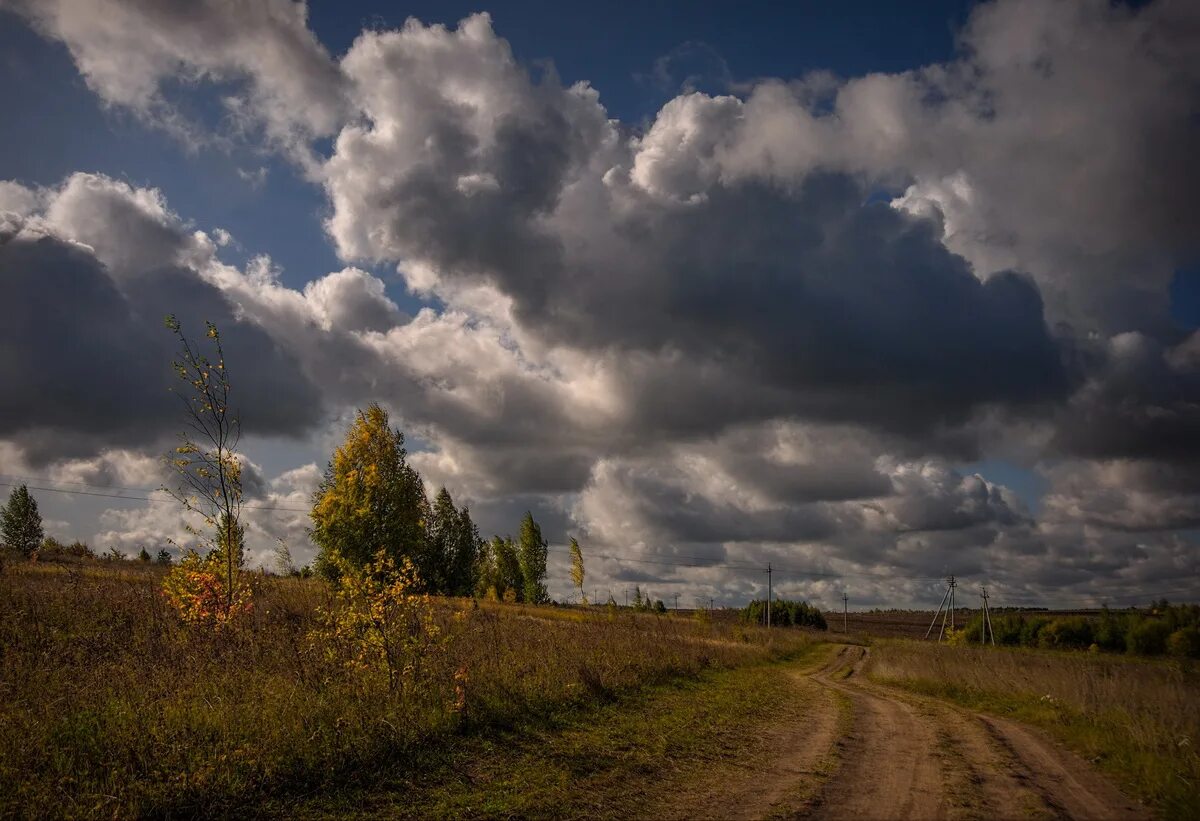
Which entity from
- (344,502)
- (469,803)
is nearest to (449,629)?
(469,803)

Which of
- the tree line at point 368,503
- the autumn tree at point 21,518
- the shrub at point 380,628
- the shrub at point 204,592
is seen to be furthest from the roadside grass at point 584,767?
the autumn tree at point 21,518

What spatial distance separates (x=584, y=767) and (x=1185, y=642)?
82.0 meters

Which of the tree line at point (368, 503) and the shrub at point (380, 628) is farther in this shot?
the tree line at point (368, 503)

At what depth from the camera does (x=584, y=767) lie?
9.88 meters

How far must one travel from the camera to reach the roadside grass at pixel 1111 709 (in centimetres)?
1034

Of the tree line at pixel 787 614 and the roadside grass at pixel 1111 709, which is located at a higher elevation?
the roadside grass at pixel 1111 709

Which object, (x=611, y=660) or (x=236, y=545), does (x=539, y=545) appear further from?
(x=236, y=545)

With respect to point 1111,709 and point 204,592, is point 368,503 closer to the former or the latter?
point 204,592

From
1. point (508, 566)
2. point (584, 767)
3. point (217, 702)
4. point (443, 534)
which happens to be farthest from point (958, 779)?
point (508, 566)

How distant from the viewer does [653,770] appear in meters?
9.97

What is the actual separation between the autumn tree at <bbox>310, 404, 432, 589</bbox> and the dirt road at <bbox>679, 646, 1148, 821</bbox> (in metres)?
25.0

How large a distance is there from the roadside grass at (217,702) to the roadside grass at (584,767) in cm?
34

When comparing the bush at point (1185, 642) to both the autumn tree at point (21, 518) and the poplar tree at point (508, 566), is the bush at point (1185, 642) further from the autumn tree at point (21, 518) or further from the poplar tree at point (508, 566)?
the autumn tree at point (21, 518)

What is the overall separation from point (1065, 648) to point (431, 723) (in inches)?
3429
